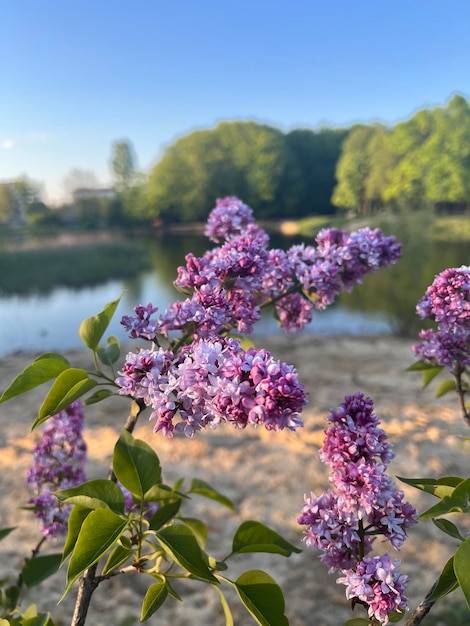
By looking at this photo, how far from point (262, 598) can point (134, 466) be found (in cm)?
52

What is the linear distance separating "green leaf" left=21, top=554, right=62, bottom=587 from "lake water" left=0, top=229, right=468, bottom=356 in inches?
427

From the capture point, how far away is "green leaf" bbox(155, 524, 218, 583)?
A: 3.62 feet

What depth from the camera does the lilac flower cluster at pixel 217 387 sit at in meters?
0.90

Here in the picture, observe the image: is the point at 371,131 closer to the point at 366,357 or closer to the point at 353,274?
the point at 366,357

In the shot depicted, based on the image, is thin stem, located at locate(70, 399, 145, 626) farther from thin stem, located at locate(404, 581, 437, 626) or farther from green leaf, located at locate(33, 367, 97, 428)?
thin stem, located at locate(404, 581, 437, 626)

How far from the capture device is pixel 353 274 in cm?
181

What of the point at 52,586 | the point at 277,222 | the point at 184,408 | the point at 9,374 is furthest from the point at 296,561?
the point at 277,222

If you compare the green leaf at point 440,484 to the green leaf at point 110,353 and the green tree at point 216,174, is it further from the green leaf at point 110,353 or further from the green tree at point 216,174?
the green tree at point 216,174

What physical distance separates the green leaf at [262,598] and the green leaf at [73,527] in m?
0.45

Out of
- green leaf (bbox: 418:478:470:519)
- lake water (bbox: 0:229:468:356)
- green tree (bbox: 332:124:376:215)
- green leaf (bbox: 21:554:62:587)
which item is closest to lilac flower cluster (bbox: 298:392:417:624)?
green leaf (bbox: 418:478:470:519)

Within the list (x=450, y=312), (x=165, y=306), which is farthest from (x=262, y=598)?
(x=165, y=306)

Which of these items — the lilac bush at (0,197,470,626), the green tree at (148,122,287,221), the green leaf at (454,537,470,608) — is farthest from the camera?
the green tree at (148,122,287,221)

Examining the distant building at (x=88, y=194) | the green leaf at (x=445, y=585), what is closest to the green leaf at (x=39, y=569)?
the green leaf at (x=445, y=585)

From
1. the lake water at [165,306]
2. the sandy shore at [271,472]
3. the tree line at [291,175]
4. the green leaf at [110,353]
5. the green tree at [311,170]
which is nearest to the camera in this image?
the green leaf at [110,353]
